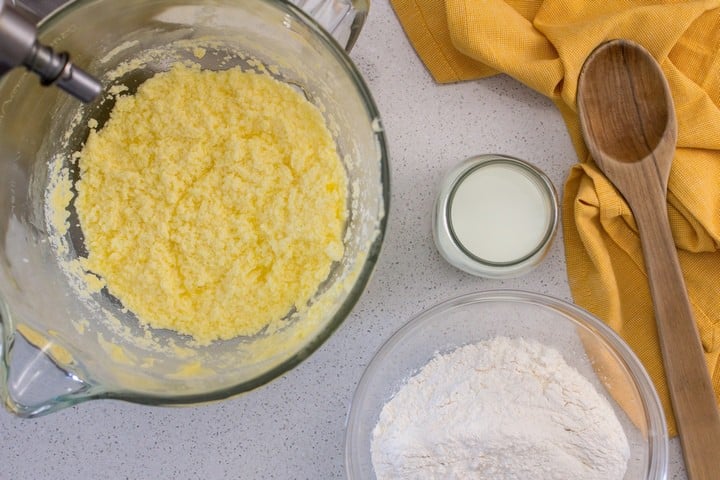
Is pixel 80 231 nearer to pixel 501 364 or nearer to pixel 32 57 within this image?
pixel 32 57

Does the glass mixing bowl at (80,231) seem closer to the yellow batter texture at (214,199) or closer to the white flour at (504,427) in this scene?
the yellow batter texture at (214,199)

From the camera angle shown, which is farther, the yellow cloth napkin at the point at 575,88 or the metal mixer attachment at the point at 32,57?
the yellow cloth napkin at the point at 575,88

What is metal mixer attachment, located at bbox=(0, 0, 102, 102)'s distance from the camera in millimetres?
759

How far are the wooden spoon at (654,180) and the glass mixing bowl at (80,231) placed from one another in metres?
0.42

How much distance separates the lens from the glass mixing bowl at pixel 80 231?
0.98 m

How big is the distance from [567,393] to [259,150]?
0.60 metres

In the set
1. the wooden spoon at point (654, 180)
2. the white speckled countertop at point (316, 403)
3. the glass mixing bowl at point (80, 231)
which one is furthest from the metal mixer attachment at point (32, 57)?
the wooden spoon at point (654, 180)

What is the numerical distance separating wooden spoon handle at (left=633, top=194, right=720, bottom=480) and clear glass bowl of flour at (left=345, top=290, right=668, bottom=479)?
0.18 feet

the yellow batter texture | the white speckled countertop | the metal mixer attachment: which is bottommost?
the white speckled countertop

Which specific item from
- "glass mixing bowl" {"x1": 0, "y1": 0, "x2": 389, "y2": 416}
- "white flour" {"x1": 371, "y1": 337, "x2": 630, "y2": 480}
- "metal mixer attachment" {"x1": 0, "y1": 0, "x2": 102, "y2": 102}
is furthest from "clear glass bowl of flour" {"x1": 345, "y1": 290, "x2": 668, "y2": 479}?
"metal mixer attachment" {"x1": 0, "y1": 0, "x2": 102, "y2": 102}

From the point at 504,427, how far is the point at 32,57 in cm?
79

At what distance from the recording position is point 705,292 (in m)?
1.19

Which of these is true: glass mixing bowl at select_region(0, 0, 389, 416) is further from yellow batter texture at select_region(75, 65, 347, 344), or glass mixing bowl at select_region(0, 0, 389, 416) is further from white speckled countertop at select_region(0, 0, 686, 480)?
white speckled countertop at select_region(0, 0, 686, 480)

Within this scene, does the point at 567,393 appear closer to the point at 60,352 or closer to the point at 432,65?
the point at 432,65
